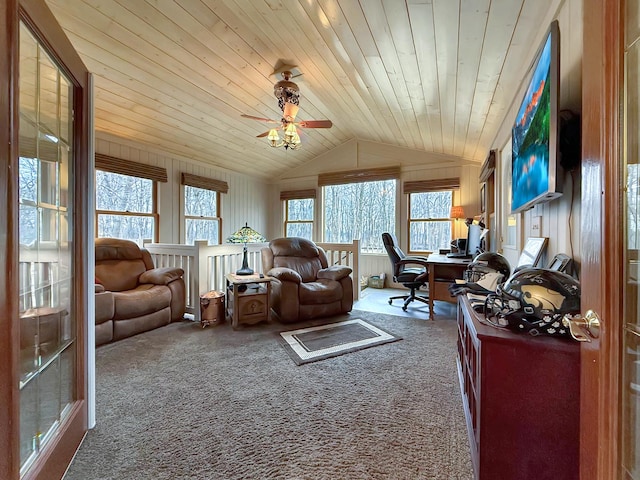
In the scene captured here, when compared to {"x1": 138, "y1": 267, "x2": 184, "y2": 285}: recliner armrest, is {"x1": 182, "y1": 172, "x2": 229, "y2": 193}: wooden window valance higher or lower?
higher

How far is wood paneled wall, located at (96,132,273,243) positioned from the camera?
404 cm

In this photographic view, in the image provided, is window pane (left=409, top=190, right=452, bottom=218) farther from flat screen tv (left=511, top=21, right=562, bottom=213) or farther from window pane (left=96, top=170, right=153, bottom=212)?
window pane (left=96, top=170, right=153, bottom=212)

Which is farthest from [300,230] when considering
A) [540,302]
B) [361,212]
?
[540,302]

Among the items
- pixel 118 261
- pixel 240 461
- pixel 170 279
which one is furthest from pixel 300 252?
pixel 240 461

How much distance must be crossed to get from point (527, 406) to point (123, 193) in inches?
192

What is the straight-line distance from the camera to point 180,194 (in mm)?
4762

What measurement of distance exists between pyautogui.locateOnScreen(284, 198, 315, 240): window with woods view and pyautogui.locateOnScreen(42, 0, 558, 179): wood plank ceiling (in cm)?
225

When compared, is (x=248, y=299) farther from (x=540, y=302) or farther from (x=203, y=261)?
(x=540, y=302)

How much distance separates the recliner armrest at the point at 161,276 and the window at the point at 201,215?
146 centimetres

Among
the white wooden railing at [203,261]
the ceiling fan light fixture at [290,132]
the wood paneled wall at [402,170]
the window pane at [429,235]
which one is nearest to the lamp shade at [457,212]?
the wood paneled wall at [402,170]

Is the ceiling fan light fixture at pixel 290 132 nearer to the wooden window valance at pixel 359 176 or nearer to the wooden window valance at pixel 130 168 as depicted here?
the wooden window valance at pixel 130 168

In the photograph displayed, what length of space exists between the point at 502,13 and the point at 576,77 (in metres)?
0.78

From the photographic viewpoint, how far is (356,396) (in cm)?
178

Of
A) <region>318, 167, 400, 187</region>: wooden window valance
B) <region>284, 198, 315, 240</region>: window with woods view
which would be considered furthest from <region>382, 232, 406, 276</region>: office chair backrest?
<region>284, 198, 315, 240</region>: window with woods view
